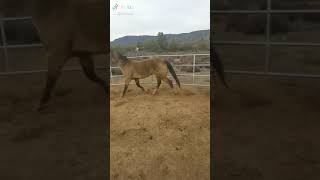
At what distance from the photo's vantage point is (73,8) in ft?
7.43

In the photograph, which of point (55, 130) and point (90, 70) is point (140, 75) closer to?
point (90, 70)

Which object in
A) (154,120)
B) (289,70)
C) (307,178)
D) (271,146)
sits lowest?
(307,178)

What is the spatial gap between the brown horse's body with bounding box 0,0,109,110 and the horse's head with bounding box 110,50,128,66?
70mm

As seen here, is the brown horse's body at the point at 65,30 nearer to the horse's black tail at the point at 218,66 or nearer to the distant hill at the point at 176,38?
the distant hill at the point at 176,38

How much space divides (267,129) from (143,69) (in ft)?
2.64

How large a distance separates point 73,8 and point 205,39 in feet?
2.52

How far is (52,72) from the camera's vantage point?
2.36 m

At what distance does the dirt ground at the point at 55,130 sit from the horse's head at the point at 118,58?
0.20 metres

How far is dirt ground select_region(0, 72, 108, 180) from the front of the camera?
235 cm

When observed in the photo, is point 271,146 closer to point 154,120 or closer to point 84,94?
point 154,120

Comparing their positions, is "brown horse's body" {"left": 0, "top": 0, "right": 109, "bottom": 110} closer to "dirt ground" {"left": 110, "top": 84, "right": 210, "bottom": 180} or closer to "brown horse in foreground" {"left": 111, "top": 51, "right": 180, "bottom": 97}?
"brown horse in foreground" {"left": 111, "top": 51, "right": 180, "bottom": 97}

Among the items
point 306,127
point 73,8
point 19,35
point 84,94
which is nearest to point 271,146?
point 306,127

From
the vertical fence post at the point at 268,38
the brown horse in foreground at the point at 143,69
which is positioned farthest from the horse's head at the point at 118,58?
the vertical fence post at the point at 268,38

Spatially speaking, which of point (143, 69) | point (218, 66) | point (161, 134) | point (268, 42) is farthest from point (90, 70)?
point (268, 42)
